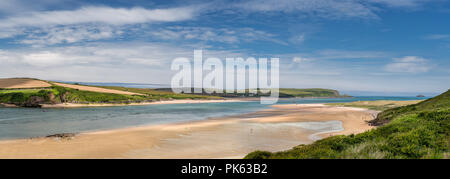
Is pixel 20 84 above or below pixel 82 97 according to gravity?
above

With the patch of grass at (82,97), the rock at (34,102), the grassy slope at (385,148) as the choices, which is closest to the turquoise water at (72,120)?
the rock at (34,102)

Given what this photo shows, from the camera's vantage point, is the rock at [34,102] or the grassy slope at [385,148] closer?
the grassy slope at [385,148]

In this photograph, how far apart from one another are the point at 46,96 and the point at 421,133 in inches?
3734

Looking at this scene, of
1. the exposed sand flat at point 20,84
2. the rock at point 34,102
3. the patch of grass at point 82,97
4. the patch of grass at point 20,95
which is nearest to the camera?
the rock at point 34,102

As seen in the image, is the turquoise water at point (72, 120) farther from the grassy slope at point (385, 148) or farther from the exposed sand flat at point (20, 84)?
the exposed sand flat at point (20, 84)

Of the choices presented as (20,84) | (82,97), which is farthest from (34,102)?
(20,84)

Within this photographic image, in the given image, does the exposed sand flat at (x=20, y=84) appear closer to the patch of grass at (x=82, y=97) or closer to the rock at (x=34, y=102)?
the patch of grass at (x=82, y=97)

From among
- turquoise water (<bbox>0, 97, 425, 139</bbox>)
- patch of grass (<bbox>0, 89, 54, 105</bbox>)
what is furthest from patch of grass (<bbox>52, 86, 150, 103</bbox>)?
turquoise water (<bbox>0, 97, 425, 139</bbox>)

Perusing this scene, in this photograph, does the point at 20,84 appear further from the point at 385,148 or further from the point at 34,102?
the point at 385,148

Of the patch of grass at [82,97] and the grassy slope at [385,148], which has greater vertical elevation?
the grassy slope at [385,148]

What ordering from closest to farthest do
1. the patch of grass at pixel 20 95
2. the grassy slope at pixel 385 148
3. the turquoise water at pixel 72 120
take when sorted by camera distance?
the grassy slope at pixel 385 148, the turquoise water at pixel 72 120, the patch of grass at pixel 20 95

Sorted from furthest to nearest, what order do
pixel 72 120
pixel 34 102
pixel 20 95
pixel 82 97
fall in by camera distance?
pixel 82 97
pixel 20 95
pixel 34 102
pixel 72 120

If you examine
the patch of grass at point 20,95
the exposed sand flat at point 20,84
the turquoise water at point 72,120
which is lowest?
the turquoise water at point 72,120
